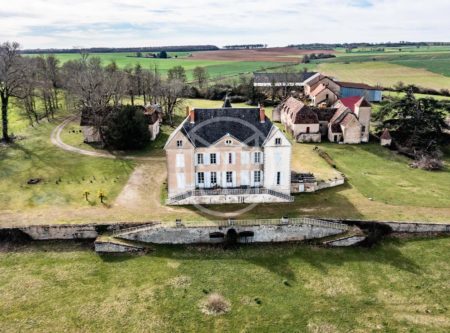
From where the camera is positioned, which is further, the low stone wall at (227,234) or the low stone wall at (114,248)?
the low stone wall at (227,234)

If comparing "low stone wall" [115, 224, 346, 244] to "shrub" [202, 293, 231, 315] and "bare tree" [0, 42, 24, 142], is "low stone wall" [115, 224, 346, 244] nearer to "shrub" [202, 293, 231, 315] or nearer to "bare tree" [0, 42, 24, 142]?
"shrub" [202, 293, 231, 315]

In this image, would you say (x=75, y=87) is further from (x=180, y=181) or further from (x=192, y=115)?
(x=180, y=181)

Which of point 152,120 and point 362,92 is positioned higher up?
point 362,92

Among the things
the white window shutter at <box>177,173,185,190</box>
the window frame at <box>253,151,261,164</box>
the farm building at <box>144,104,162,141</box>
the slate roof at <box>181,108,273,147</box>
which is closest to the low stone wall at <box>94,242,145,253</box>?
the white window shutter at <box>177,173,185,190</box>

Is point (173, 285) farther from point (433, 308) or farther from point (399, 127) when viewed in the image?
point (399, 127)

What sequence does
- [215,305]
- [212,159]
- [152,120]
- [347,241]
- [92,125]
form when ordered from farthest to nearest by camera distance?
[152,120], [92,125], [212,159], [347,241], [215,305]

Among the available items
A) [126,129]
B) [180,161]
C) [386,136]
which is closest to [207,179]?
[180,161]

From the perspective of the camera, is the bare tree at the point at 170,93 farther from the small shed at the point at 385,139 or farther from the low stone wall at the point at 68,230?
the low stone wall at the point at 68,230

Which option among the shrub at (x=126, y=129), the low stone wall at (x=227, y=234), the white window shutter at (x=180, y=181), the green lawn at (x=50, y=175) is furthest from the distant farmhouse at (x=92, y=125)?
the low stone wall at (x=227, y=234)
